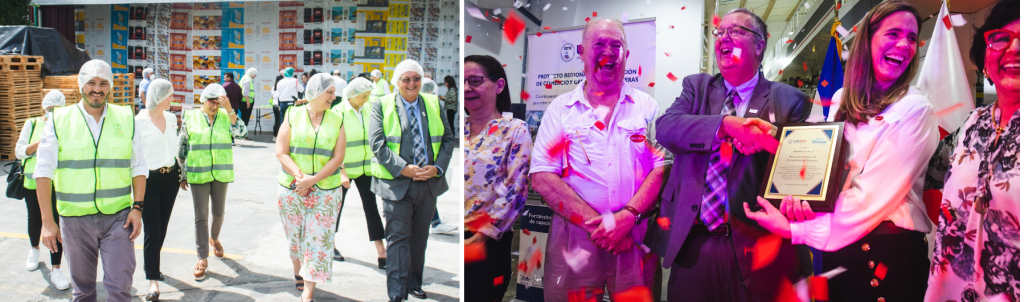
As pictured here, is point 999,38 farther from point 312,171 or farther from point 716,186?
point 312,171

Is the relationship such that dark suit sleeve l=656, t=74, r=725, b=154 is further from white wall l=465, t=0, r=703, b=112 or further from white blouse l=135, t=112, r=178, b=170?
white blouse l=135, t=112, r=178, b=170

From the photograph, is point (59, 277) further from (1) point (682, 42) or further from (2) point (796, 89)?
(2) point (796, 89)

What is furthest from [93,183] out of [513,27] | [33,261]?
[513,27]

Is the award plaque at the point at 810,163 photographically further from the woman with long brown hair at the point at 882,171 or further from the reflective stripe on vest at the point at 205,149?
the reflective stripe on vest at the point at 205,149

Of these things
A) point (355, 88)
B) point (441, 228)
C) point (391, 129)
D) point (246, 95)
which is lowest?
point (441, 228)

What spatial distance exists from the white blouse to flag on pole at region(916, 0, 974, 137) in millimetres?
3388

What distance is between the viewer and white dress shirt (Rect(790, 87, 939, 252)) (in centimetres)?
157

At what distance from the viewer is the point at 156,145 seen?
3271 millimetres

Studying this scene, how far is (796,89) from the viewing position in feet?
5.57

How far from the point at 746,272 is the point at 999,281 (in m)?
0.58

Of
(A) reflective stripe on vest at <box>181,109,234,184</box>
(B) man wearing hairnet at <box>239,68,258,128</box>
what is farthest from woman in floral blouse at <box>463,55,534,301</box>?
(B) man wearing hairnet at <box>239,68,258,128</box>

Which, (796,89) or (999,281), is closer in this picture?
(999,281)

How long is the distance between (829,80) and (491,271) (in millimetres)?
1435

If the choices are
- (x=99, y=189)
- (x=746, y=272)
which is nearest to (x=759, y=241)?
(x=746, y=272)
